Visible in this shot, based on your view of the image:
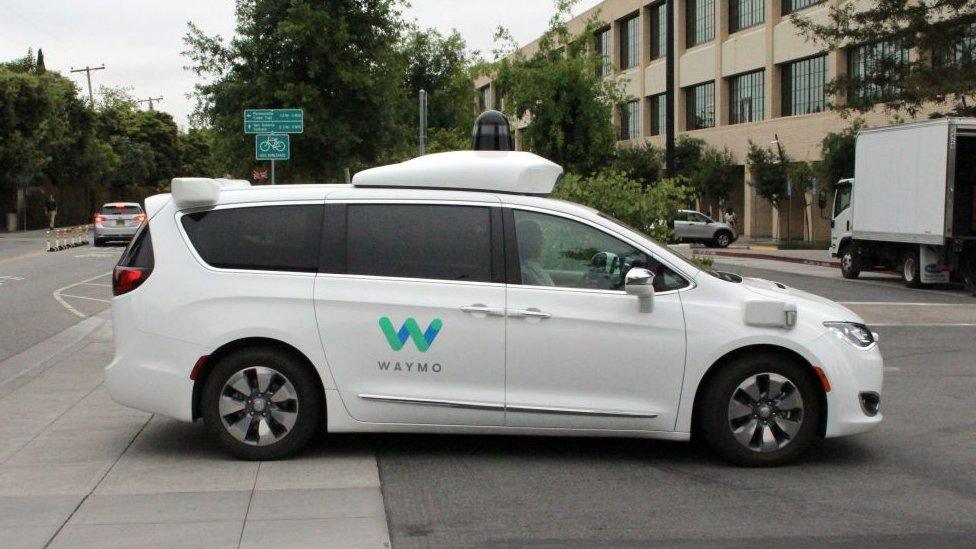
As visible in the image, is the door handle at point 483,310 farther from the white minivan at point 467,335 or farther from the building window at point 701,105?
the building window at point 701,105

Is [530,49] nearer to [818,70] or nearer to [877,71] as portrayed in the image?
[818,70]

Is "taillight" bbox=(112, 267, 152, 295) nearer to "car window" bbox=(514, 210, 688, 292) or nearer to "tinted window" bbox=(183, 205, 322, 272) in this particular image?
"tinted window" bbox=(183, 205, 322, 272)

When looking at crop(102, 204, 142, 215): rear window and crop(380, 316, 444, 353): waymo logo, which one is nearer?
crop(380, 316, 444, 353): waymo logo

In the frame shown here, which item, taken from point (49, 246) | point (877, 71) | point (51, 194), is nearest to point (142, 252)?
point (877, 71)

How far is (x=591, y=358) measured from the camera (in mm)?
7059

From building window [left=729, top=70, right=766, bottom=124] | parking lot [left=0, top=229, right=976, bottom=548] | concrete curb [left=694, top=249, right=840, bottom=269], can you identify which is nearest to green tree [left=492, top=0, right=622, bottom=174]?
concrete curb [left=694, top=249, right=840, bottom=269]

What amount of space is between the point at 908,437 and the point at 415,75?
244 feet

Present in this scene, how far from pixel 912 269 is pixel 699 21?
35.7 metres

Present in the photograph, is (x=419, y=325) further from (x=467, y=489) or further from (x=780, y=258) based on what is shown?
(x=780, y=258)

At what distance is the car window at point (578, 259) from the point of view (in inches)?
283

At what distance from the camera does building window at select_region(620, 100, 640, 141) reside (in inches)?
2564

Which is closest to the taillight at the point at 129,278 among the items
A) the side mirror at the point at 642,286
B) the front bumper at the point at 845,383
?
the side mirror at the point at 642,286

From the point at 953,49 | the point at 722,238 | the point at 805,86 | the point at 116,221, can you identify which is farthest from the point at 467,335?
the point at 805,86

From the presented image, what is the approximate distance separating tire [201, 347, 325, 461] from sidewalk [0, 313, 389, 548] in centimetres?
12
